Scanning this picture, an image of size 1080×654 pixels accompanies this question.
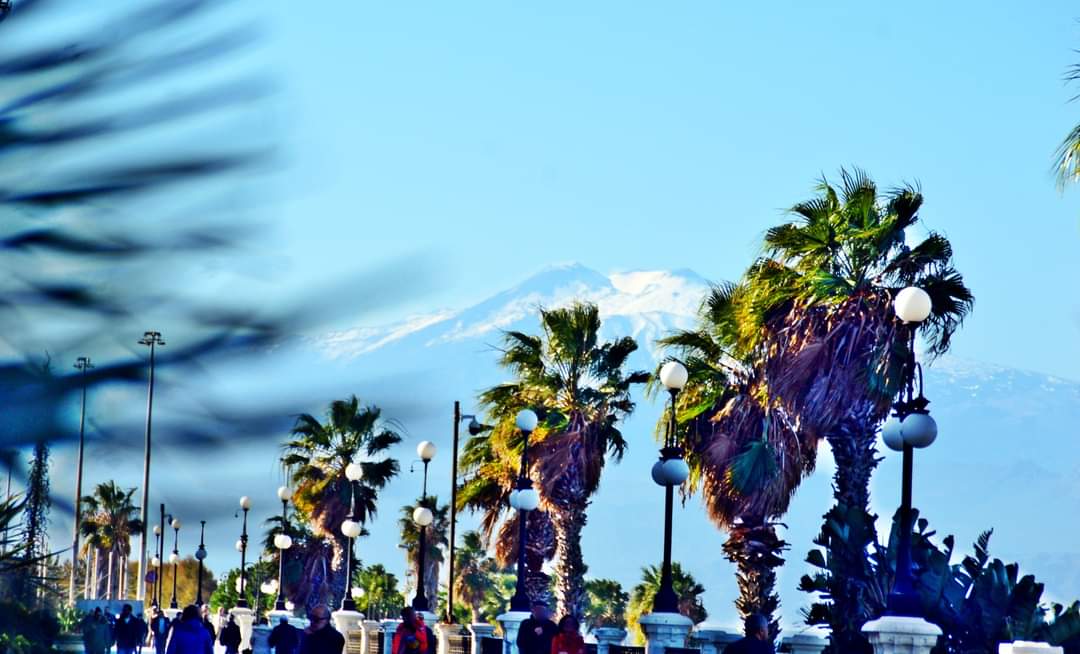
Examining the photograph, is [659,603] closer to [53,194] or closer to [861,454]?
[861,454]

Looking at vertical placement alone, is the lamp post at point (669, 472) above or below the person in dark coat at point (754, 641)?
above

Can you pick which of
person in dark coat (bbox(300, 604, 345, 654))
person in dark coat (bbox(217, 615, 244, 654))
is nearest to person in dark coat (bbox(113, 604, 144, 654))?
person in dark coat (bbox(300, 604, 345, 654))

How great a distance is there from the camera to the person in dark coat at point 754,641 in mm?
13023

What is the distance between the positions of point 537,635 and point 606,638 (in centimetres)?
864

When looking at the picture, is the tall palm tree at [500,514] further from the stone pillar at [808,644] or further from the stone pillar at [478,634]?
the stone pillar at [808,644]

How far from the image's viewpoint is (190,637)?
53.5ft

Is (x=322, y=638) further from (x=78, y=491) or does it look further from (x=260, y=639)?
(x=260, y=639)

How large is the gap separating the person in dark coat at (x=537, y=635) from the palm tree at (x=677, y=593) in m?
32.5

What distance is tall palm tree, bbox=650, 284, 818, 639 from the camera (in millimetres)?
30922

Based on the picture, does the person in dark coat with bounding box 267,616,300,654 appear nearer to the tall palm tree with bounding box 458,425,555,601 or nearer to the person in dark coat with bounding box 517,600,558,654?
the person in dark coat with bounding box 517,600,558,654

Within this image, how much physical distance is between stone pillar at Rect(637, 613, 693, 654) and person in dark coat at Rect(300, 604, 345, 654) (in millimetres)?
7103

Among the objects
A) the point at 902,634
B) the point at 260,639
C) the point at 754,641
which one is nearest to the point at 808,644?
the point at 902,634

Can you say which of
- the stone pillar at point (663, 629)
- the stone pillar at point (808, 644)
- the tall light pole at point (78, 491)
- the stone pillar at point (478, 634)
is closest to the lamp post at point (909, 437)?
the stone pillar at point (808, 644)

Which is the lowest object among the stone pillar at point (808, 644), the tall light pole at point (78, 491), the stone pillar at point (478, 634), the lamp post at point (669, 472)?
the stone pillar at point (478, 634)
